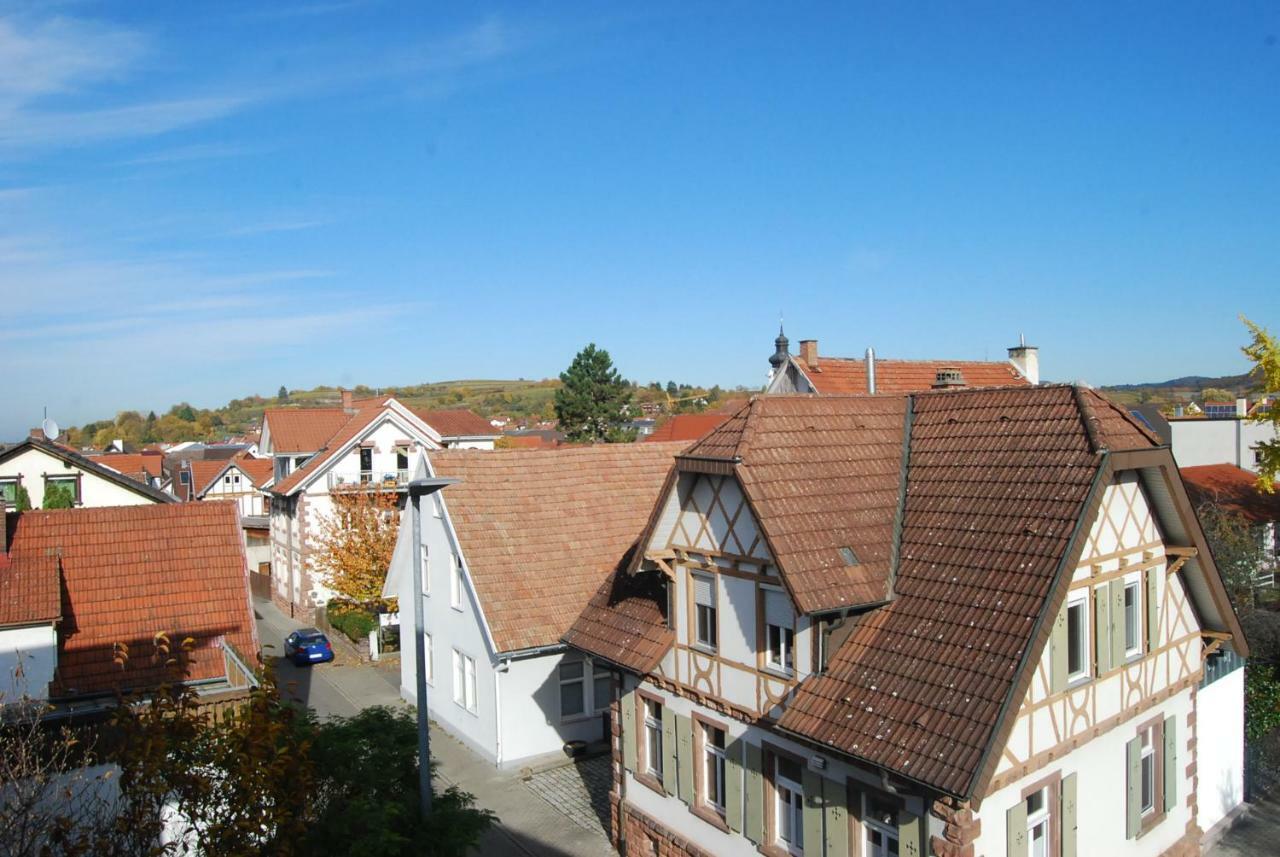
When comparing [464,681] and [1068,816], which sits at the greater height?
[1068,816]

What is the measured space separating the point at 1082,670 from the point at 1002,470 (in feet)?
8.93

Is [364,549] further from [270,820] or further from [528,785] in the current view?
[270,820]

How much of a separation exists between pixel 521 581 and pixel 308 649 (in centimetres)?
1283

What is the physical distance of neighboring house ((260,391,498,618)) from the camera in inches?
1521

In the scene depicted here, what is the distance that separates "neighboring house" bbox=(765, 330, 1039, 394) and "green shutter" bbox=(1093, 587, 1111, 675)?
1686cm

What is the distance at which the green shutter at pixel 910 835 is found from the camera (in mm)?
10730

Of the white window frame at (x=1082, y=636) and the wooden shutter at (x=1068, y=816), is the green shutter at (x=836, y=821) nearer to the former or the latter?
the wooden shutter at (x=1068, y=816)

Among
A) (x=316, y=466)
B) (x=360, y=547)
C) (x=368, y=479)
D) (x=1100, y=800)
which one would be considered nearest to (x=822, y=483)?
(x=1100, y=800)

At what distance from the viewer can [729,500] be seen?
43.8 ft

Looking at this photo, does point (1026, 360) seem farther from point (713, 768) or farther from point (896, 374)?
point (713, 768)

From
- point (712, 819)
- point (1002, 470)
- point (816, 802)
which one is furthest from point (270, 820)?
point (1002, 470)

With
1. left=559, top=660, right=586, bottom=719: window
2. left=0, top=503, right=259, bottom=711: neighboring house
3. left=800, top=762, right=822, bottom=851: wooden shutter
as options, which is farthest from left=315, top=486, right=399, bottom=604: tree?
left=800, top=762, right=822, bottom=851: wooden shutter

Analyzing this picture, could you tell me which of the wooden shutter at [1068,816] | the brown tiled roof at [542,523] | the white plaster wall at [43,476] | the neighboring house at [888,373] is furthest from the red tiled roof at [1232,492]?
the white plaster wall at [43,476]

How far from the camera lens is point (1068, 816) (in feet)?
39.1
